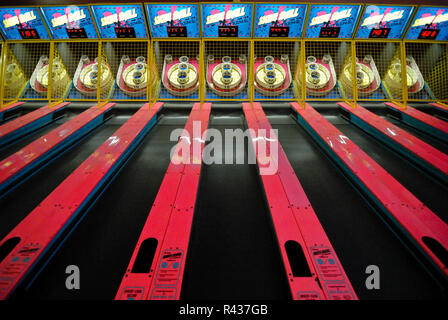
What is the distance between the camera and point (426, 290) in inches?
50.6

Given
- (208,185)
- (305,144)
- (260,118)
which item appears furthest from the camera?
(260,118)

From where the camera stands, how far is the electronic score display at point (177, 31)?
4.45m

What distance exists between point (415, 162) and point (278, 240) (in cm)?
206

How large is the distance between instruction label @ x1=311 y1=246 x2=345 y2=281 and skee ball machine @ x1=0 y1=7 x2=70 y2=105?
535cm

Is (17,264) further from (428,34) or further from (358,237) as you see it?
(428,34)

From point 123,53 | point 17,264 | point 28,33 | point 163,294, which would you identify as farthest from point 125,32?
point 163,294

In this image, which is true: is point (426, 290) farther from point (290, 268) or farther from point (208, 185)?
point (208, 185)

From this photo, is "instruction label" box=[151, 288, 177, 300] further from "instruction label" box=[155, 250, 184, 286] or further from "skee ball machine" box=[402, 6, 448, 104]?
"skee ball machine" box=[402, 6, 448, 104]

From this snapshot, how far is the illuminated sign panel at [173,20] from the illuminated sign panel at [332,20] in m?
2.39

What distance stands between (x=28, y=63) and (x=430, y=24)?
8663 millimetres

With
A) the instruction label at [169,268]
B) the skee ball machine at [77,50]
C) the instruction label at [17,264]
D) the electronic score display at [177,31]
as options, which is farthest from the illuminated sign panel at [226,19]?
the instruction label at [17,264]

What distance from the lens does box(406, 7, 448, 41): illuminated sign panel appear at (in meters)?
4.26

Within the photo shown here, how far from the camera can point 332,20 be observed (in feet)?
14.3
